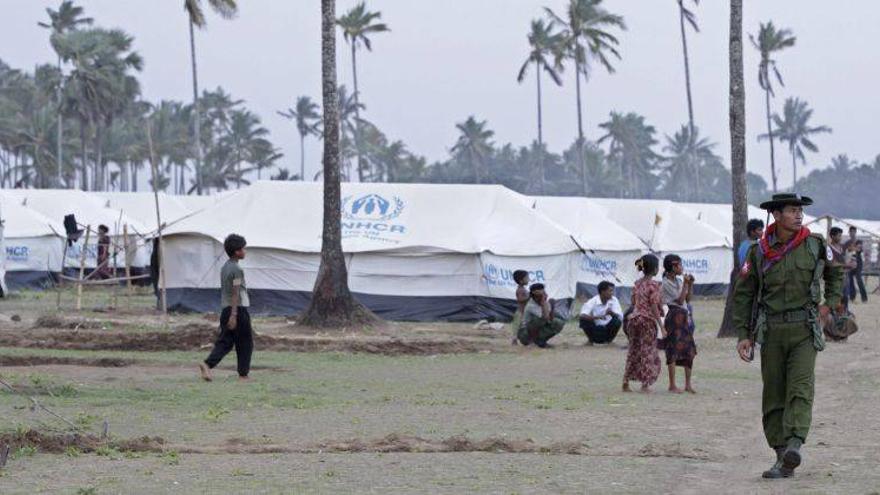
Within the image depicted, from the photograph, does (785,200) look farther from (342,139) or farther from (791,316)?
(342,139)

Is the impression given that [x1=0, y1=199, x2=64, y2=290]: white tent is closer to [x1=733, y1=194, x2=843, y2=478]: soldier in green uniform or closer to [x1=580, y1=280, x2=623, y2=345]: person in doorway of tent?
[x1=580, y1=280, x2=623, y2=345]: person in doorway of tent

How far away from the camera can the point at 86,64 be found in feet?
245

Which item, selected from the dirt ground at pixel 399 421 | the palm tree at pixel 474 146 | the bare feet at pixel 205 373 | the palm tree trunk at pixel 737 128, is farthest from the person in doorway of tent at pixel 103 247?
the palm tree at pixel 474 146

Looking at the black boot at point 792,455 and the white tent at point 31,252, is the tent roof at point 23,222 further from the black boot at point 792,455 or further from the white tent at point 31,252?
the black boot at point 792,455

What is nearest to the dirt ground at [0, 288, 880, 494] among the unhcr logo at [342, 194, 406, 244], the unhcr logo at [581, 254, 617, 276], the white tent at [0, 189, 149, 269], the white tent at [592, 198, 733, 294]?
the unhcr logo at [342, 194, 406, 244]

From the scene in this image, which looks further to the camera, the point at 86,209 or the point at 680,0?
Result: the point at 680,0

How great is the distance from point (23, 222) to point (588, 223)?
14.6 meters

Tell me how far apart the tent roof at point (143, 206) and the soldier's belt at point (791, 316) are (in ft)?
135

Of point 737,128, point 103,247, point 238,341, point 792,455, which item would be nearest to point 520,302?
point 737,128

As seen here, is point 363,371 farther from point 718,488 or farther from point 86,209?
point 86,209

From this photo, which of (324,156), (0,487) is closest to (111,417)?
(0,487)

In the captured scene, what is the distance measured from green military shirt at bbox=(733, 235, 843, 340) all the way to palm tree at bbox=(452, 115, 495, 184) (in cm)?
10690

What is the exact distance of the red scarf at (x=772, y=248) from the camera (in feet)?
31.5

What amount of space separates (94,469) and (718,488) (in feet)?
12.4
